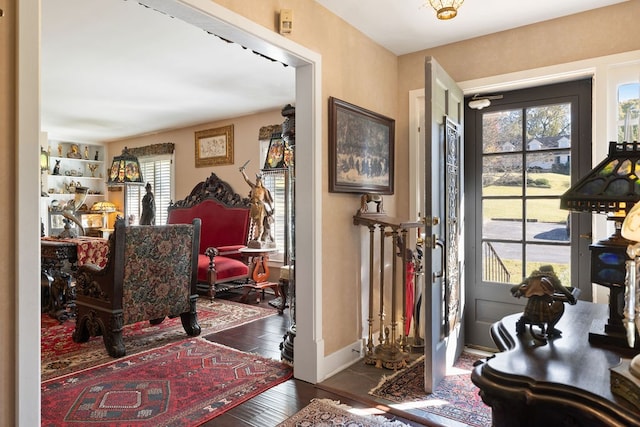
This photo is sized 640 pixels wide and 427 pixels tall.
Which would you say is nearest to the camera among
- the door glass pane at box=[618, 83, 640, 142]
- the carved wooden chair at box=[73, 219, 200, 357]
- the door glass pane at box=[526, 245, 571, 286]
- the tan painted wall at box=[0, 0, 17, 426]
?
the tan painted wall at box=[0, 0, 17, 426]

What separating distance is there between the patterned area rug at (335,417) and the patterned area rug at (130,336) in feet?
5.72

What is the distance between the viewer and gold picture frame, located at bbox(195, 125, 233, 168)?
621cm

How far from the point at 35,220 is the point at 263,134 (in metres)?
4.51

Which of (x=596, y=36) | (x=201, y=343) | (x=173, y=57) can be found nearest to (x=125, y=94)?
(x=173, y=57)

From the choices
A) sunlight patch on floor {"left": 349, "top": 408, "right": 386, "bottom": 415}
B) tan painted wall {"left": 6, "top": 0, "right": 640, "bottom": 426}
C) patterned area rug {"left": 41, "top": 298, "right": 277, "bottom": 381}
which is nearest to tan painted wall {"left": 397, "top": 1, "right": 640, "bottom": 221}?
tan painted wall {"left": 6, "top": 0, "right": 640, "bottom": 426}

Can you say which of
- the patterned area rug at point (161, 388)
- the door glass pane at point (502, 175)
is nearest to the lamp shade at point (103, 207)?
the patterned area rug at point (161, 388)

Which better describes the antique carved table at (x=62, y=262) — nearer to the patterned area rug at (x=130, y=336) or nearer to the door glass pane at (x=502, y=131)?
the patterned area rug at (x=130, y=336)

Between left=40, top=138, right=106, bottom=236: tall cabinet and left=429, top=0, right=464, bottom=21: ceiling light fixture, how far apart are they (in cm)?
729

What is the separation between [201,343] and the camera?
11.6 feet

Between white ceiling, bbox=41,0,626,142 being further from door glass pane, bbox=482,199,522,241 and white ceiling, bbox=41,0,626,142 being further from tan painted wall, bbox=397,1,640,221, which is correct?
door glass pane, bbox=482,199,522,241

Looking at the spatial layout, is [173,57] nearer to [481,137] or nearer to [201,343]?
[201,343]

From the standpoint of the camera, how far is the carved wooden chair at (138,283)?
10.5ft

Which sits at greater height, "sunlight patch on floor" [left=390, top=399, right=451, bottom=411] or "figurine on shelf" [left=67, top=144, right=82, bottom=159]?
"figurine on shelf" [left=67, top=144, right=82, bottom=159]

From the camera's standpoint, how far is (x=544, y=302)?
1312 mm
